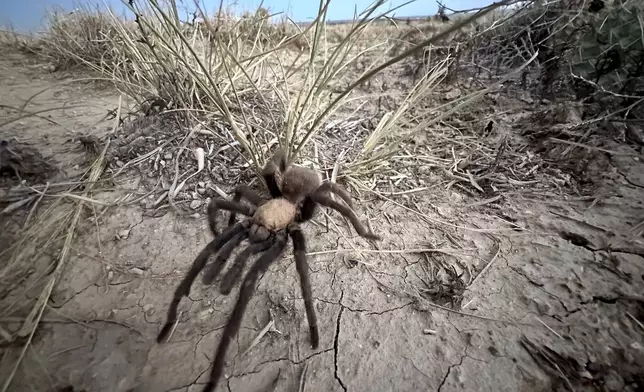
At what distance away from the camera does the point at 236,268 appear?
110cm

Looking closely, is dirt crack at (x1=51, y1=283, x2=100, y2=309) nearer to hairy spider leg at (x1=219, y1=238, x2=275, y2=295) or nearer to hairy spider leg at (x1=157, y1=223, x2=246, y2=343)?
hairy spider leg at (x1=157, y1=223, x2=246, y2=343)

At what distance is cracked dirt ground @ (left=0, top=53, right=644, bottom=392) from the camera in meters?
1.04

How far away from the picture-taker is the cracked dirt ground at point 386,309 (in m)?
1.04

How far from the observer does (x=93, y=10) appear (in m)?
3.08

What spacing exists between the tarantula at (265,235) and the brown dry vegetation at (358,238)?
0.54ft

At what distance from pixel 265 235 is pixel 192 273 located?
0.27 metres

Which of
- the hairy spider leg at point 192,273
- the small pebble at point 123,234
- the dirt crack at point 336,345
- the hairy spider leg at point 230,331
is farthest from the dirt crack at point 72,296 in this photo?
the dirt crack at point 336,345

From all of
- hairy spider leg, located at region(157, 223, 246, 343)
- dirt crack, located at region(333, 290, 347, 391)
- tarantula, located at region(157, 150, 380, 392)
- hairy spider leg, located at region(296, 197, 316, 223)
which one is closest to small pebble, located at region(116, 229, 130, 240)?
tarantula, located at region(157, 150, 380, 392)

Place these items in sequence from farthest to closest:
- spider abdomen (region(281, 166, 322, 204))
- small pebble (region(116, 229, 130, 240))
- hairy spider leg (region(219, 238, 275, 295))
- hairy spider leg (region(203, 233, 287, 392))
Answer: small pebble (region(116, 229, 130, 240)) → spider abdomen (region(281, 166, 322, 204)) → hairy spider leg (region(219, 238, 275, 295)) → hairy spider leg (region(203, 233, 287, 392))

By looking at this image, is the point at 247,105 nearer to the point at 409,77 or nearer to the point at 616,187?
the point at 409,77

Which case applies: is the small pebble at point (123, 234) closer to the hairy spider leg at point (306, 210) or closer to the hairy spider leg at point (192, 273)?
the hairy spider leg at point (192, 273)

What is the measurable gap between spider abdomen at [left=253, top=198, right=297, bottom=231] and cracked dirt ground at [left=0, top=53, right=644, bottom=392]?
239 millimetres

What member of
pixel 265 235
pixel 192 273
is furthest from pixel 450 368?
pixel 192 273

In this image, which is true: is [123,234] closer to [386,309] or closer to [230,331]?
[230,331]
